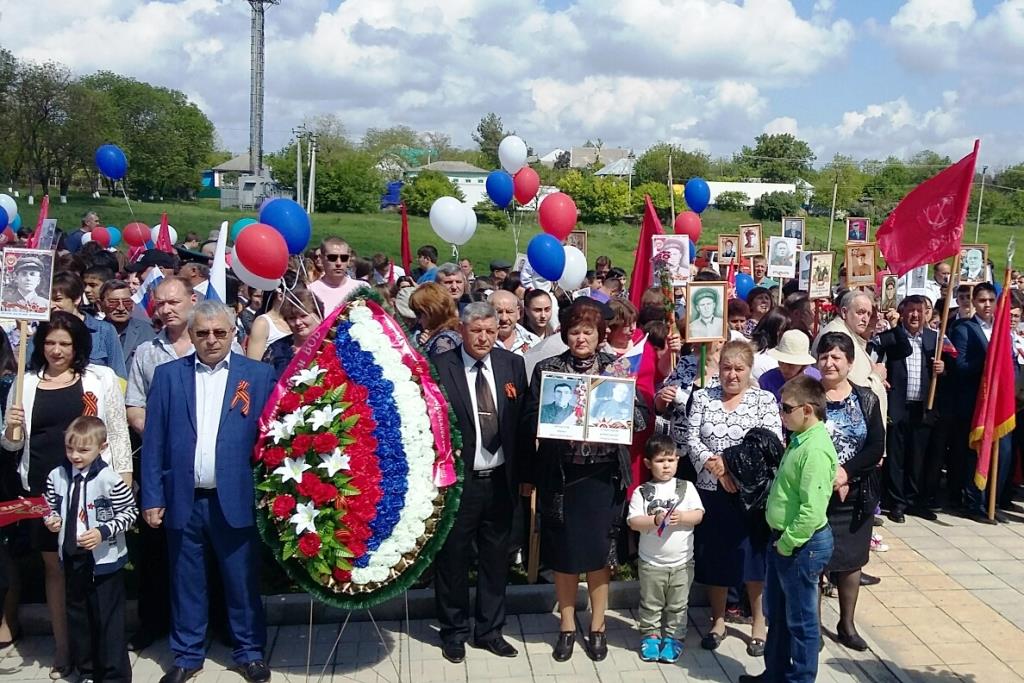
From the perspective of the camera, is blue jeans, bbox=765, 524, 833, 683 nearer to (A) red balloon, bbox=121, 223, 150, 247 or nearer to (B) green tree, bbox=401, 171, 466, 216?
(A) red balloon, bbox=121, 223, 150, 247

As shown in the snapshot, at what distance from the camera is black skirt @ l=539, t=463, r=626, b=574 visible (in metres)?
5.14

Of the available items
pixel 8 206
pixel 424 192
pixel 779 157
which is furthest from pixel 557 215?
pixel 779 157

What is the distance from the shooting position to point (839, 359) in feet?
16.8

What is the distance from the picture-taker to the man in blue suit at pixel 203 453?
470 centimetres

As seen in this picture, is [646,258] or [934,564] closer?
[934,564]

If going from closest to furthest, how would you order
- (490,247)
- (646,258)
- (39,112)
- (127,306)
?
1. (127,306)
2. (646,258)
3. (490,247)
4. (39,112)

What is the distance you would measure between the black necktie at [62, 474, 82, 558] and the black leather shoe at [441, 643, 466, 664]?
81.8 inches

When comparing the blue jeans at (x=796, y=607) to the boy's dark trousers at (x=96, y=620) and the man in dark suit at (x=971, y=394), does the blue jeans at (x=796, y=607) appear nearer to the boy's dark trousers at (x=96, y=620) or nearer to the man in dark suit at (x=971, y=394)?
the boy's dark trousers at (x=96, y=620)

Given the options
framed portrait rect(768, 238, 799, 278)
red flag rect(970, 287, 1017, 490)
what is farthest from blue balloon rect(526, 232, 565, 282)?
red flag rect(970, 287, 1017, 490)

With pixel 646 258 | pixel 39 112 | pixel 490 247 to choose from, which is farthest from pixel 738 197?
pixel 646 258

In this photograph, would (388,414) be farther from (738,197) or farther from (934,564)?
(738,197)

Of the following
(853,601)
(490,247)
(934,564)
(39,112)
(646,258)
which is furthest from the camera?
(39,112)

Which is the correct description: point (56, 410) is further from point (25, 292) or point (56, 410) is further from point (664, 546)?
point (664, 546)

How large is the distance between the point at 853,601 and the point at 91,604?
4.32 metres
